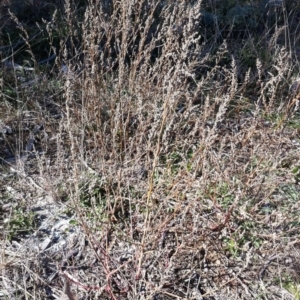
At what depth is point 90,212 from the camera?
236cm

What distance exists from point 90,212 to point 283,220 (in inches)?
40.0

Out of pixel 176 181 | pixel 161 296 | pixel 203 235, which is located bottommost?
pixel 161 296

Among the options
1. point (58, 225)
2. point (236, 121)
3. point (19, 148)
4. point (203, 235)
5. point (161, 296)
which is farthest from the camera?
point (236, 121)

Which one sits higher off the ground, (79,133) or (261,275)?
(79,133)

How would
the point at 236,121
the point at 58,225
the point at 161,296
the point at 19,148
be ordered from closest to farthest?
the point at 161,296 < the point at 58,225 < the point at 19,148 < the point at 236,121

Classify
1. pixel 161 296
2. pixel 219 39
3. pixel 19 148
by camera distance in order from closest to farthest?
pixel 161 296
pixel 19 148
pixel 219 39

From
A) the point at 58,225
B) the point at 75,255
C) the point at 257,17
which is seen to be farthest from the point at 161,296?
the point at 257,17

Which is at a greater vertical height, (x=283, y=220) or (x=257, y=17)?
(x=257, y=17)

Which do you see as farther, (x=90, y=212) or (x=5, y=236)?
(x=90, y=212)

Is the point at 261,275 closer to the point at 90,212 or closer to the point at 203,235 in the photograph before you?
the point at 203,235

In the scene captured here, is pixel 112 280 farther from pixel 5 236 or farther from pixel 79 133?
pixel 79 133

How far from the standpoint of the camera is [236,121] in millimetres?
3146

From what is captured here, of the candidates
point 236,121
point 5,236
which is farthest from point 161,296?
point 236,121

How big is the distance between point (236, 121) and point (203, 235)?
3.98ft
